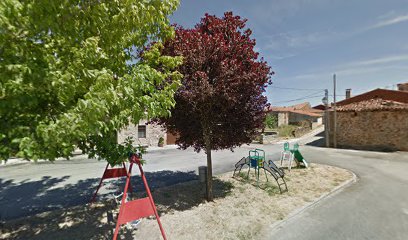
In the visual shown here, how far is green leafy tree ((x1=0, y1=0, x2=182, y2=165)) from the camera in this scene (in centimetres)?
216

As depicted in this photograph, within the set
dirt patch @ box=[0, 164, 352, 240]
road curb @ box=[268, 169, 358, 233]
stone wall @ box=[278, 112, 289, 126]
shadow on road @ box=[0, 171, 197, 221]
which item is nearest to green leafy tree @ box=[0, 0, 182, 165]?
dirt patch @ box=[0, 164, 352, 240]

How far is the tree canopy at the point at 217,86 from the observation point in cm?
514

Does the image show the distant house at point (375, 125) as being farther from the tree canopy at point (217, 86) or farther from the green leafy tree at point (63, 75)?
the green leafy tree at point (63, 75)

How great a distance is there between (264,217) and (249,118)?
2.71 metres

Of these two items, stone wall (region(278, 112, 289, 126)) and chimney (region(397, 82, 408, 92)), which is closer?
chimney (region(397, 82, 408, 92))

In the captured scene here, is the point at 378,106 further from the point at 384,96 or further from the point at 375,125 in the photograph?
the point at 384,96

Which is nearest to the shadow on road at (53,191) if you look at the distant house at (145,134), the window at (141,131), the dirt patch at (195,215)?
the dirt patch at (195,215)

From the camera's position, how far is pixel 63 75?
2256 millimetres

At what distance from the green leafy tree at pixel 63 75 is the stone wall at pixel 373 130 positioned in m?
20.5

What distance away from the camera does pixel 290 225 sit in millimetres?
4949

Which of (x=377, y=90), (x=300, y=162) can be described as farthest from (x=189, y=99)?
(x=377, y=90)

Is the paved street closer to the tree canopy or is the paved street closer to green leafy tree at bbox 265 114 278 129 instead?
the tree canopy

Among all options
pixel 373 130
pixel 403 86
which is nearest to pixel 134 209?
pixel 373 130

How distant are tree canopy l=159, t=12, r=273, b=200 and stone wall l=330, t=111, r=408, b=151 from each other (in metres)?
16.5
